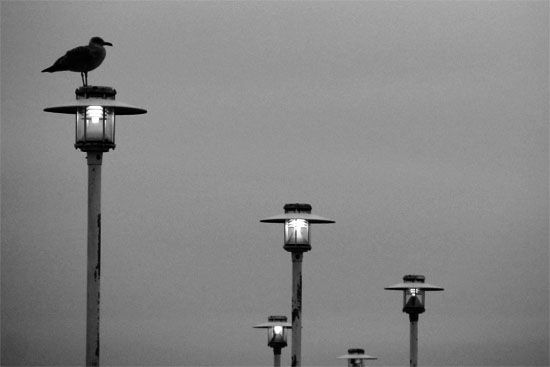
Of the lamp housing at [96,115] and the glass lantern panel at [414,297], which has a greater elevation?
the lamp housing at [96,115]

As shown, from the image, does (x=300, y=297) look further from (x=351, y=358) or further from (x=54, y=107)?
(x=351, y=358)

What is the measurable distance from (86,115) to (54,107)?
1.74ft

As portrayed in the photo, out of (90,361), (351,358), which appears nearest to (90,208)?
(90,361)

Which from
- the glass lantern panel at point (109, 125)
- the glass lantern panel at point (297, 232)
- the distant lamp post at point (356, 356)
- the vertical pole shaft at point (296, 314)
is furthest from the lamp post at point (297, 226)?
the distant lamp post at point (356, 356)

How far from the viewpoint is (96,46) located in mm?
20656

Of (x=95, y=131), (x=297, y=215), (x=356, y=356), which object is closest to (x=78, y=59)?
(x=95, y=131)

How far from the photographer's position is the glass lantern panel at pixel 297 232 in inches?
1161

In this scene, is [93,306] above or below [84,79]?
below

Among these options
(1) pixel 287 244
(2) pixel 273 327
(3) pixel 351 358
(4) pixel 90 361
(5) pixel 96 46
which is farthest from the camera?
(3) pixel 351 358

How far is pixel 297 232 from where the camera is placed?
2948 centimetres

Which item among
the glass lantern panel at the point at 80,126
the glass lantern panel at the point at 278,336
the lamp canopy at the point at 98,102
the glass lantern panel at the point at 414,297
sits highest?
the lamp canopy at the point at 98,102

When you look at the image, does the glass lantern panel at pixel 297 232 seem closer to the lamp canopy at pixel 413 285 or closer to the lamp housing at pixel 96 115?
the lamp canopy at pixel 413 285

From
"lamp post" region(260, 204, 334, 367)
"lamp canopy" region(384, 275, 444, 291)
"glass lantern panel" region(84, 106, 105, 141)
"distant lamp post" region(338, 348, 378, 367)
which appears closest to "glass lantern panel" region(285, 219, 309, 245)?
"lamp post" region(260, 204, 334, 367)

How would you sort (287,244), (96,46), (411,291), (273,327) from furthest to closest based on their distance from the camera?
(273,327) → (411,291) → (287,244) → (96,46)
